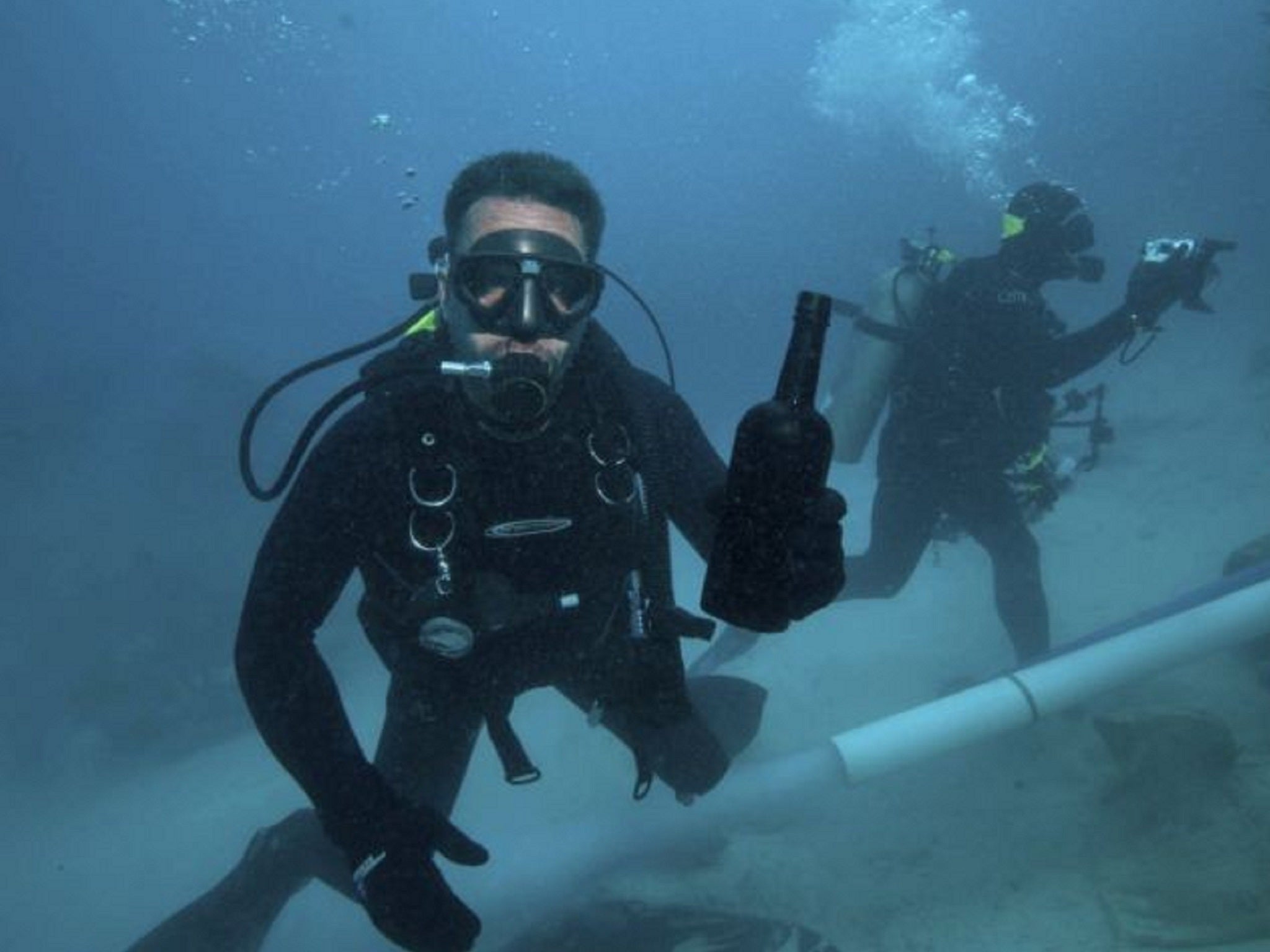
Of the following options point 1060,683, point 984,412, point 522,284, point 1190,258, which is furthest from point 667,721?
point 1190,258

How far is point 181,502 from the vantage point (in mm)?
17375

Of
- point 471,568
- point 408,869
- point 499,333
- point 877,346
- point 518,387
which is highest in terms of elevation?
point 877,346

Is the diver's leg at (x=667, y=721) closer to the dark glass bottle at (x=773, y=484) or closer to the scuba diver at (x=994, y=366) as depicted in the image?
the dark glass bottle at (x=773, y=484)

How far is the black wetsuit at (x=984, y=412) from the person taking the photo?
6234 millimetres

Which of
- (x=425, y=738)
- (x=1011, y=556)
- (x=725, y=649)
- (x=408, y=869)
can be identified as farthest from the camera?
(x=725, y=649)

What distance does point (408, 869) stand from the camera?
270 centimetres

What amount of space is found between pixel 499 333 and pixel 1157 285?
5.11 m

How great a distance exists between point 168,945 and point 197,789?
7466 millimetres

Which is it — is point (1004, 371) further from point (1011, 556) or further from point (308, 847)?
point (308, 847)

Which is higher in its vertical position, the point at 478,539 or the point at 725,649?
the point at 725,649

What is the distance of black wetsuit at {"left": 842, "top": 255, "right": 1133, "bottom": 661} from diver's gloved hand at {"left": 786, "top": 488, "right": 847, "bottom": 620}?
14.9ft

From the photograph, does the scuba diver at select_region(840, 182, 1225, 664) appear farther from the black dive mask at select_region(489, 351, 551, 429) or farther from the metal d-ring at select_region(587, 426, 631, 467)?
the black dive mask at select_region(489, 351, 551, 429)

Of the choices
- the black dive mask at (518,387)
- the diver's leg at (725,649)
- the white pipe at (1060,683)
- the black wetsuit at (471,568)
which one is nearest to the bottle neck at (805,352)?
the black wetsuit at (471,568)

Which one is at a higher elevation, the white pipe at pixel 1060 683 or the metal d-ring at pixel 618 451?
the metal d-ring at pixel 618 451
